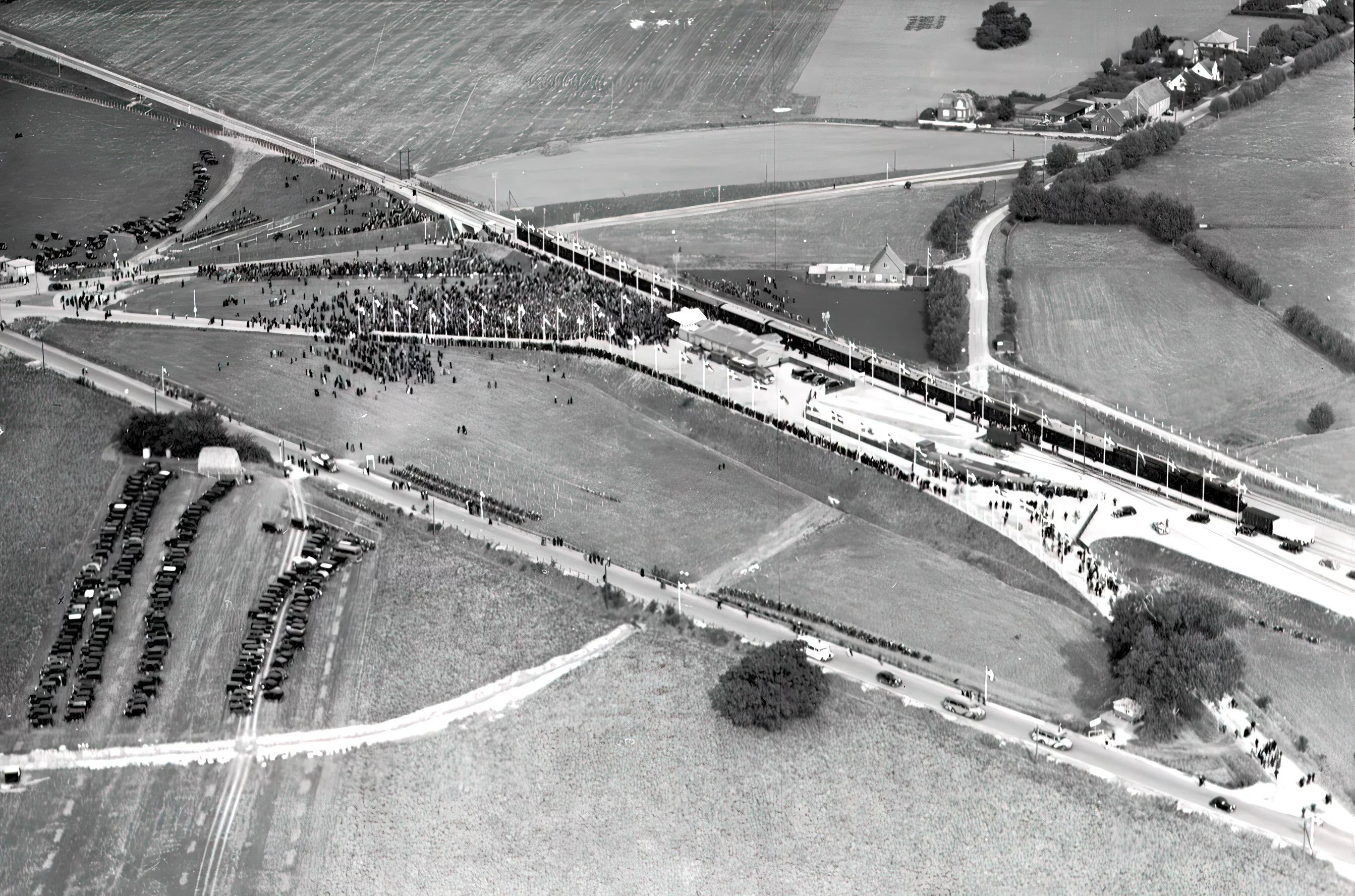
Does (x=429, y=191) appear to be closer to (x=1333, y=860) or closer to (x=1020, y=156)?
(x=1020, y=156)

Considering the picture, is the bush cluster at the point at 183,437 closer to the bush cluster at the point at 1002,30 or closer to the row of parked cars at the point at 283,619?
the row of parked cars at the point at 283,619

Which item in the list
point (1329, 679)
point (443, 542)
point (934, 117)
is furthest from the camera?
point (934, 117)

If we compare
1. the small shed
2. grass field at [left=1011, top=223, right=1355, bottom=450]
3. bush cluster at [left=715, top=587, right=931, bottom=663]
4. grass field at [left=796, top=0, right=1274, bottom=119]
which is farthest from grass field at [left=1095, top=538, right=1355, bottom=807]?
grass field at [left=796, top=0, right=1274, bottom=119]

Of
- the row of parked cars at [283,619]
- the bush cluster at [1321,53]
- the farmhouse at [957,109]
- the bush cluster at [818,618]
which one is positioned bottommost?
the bush cluster at [1321,53]

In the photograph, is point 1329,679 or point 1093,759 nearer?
point 1093,759

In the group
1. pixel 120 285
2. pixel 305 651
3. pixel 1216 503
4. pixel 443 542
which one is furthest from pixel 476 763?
pixel 120 285

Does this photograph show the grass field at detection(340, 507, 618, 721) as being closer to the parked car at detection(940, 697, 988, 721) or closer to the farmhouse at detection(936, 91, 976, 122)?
the parked car at detection(940, 697, 988, 721)

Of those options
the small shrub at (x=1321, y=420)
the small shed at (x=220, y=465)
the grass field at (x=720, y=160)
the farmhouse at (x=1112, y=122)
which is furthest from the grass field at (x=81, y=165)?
the small shrub at (x=1321, y=420)

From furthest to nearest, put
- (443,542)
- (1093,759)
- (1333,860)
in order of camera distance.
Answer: (443,542) → (1093,759) → (1333,860)
